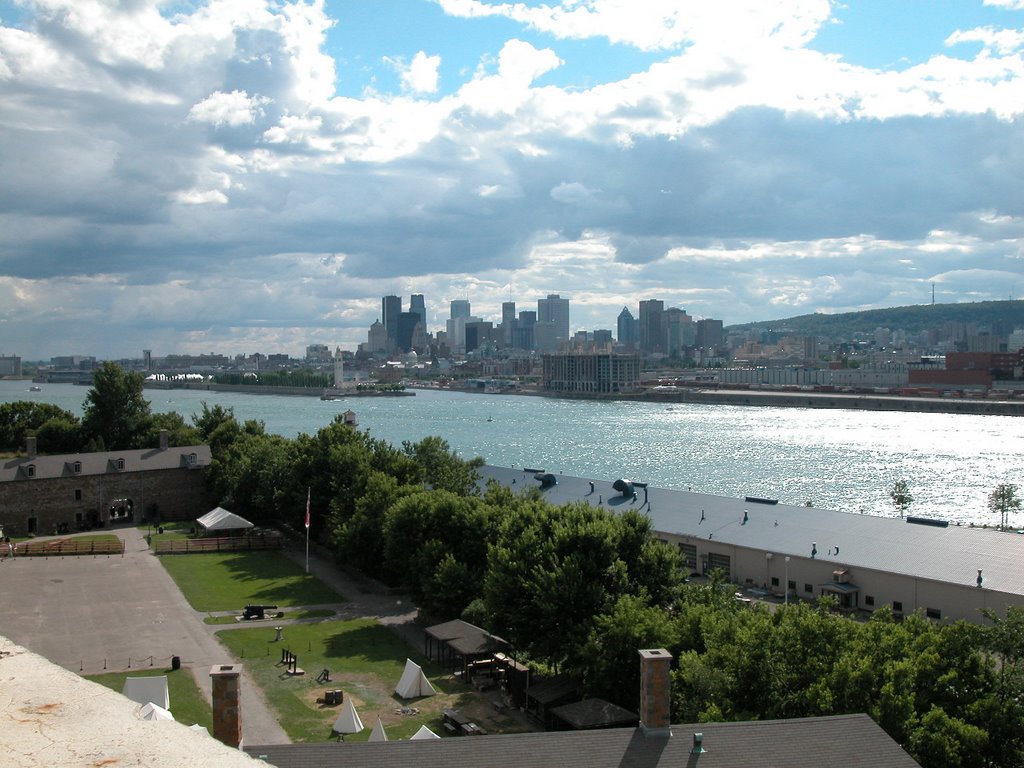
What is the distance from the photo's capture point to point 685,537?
92.5ft

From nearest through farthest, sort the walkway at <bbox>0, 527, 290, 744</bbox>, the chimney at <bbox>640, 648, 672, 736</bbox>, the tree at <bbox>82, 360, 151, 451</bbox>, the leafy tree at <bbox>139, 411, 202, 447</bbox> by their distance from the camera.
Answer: the chimney at <bbox>640, 648, 672, 736</bbox> → the walkway at <bbox>0, 527, 290, 744</bbox> → the leafy tree at <bbox>139, 411, 202, 447</bbox> → the tree at <bbox>82, 360, 151, 451</bbox>

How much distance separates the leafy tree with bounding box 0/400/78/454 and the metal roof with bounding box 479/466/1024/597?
36165 mm

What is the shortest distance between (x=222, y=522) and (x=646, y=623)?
2212cm

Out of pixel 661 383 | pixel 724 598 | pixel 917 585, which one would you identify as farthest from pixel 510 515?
pixel 661 383

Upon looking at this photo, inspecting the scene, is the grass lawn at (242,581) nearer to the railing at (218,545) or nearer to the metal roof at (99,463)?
the railing at (218,545)

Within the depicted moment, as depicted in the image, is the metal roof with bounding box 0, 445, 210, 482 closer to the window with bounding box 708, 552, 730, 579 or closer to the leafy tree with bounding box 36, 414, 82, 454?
the leafy tree with bounding box 36, 414, 82, 454

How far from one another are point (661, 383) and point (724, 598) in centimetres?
16275

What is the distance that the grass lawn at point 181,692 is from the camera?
594 inches

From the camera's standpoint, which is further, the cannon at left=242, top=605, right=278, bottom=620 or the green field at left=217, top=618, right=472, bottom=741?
the cannon at left=242, top=605, right=278, bottom=620

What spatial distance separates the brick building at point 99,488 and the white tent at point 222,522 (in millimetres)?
6308

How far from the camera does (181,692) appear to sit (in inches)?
647

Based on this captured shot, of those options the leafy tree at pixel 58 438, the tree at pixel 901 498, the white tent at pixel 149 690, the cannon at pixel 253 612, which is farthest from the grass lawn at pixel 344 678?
the leafy tree at pixel 58 438

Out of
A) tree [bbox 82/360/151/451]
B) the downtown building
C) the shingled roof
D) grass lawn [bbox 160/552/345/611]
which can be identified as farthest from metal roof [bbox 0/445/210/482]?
the downtown building

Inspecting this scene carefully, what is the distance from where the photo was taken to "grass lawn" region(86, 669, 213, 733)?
15.1m
